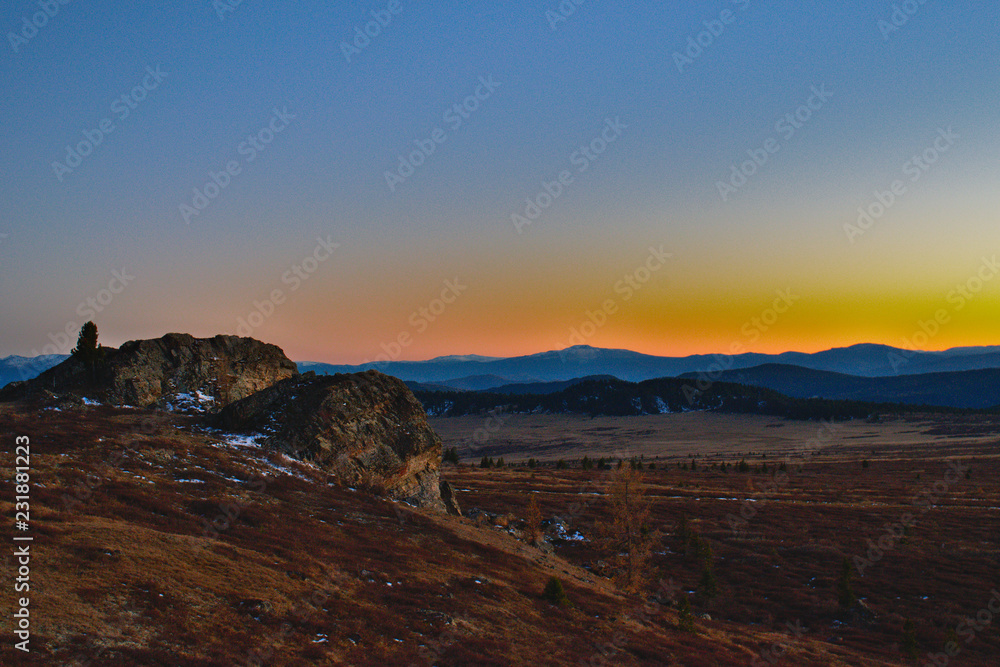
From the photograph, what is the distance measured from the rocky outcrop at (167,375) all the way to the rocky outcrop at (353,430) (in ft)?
30.8

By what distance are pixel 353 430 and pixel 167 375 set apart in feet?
86.5

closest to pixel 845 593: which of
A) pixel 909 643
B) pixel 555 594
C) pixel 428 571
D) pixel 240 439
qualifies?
pixel 909 643

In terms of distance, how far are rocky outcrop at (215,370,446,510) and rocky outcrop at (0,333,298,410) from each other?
938cm

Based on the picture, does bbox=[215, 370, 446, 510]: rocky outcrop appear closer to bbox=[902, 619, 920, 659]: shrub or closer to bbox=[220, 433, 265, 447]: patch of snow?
bbox=[220, 433, 265, 447]: patch of snow

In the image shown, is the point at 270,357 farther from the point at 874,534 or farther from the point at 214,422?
the point at 874,534

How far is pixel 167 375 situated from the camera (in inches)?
2510

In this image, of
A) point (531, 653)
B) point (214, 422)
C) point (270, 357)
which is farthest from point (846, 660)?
point (270, 357)

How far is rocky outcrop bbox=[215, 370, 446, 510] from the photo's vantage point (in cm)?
5012

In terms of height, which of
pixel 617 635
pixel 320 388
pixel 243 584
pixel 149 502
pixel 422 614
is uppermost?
pixel 320 388

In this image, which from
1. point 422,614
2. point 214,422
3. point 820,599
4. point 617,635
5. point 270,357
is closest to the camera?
point 422,614

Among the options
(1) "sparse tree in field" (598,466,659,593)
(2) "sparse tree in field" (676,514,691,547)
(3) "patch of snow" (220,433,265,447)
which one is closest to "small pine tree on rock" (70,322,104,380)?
(3) "patch of snow" (220,433,265,447)

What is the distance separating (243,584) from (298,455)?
88.9 ft

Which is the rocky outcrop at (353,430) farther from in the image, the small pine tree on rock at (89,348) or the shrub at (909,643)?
the shrub at (909,643)

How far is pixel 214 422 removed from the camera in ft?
179
